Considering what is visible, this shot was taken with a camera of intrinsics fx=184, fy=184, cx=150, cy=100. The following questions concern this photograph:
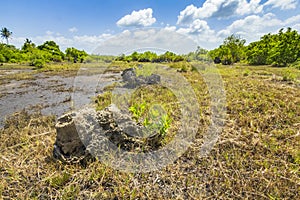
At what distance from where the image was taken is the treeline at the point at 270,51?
15.1 meters

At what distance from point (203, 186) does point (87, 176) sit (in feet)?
3.36

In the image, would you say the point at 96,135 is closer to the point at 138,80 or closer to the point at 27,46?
the point at 138,80

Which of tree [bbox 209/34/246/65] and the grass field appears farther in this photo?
tree [bbox 209/34/246/65]

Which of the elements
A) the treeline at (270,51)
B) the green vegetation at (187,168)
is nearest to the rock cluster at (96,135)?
the green vegetation at (187,168)

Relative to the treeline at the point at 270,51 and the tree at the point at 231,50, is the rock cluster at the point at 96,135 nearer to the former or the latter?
the treeline at the point at 270,51

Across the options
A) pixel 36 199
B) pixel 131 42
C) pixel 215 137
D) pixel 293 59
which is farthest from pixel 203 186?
pixel 293 59

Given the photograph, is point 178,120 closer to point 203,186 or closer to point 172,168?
point 172,168

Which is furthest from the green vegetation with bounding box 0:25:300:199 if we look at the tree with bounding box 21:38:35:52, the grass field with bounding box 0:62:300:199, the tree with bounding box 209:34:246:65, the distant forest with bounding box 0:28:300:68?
the tree with bounding box 21:38:35:52

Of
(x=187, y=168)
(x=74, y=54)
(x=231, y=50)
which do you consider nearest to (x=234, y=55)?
(x=231, y=50)

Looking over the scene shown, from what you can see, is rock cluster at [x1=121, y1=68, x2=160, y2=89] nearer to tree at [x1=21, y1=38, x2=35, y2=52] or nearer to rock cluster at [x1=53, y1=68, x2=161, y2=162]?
rock cluster at [x1=53, y1=68, x2=161, y2=162]

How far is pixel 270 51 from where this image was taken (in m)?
17.5

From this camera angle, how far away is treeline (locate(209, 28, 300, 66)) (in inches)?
595

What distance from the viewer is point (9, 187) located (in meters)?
1.56

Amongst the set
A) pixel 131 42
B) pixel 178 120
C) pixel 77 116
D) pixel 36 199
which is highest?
pixel 131 42
